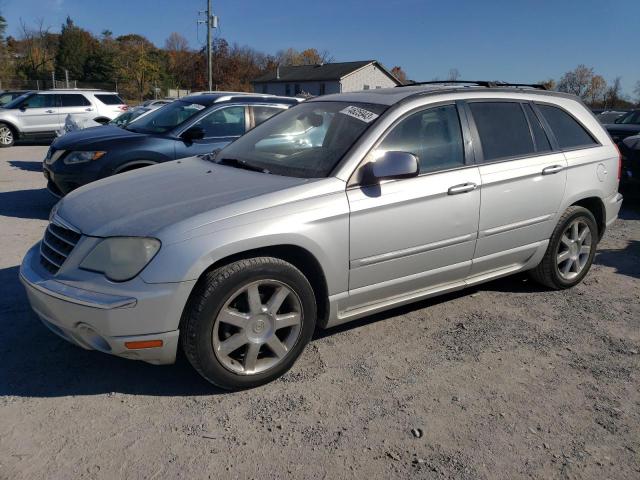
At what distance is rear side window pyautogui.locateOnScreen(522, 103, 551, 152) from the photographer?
14.6 ft

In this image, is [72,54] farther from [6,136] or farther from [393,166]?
[393,166]

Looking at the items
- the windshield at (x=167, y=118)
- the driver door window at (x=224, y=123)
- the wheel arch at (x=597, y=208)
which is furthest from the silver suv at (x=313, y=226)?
the windshield at (x=167, y=118)

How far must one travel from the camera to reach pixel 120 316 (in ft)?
9.12

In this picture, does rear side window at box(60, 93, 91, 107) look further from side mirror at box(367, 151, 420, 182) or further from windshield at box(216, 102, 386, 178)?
side mirror at box(367, 151, 420, 182)

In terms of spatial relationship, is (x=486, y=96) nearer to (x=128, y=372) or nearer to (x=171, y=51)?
(x=128, y=372)

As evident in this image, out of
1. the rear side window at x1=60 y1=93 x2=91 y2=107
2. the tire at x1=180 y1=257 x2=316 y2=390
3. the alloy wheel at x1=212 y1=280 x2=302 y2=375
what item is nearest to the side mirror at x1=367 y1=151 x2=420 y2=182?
the tire at x1=180 y1=257 x2=316 y2=390

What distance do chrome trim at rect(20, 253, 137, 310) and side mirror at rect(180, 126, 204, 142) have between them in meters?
4.10

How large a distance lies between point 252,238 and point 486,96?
235cm

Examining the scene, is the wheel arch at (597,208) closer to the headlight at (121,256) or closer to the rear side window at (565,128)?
the rear side window at (565,128)

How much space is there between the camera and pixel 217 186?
134 inches

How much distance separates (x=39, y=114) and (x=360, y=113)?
1523 centimetres

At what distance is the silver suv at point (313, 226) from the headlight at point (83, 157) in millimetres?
2853

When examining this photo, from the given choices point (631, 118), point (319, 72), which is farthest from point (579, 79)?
point (631, 118)

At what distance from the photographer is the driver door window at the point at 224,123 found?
23.5ft
